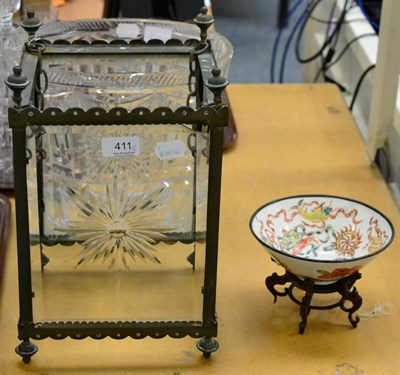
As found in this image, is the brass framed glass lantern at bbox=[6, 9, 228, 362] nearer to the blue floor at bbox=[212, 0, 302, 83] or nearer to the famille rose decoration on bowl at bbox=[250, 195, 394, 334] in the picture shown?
the famille rose decoration on bowl at bbox=[250, 195, 394, 334]

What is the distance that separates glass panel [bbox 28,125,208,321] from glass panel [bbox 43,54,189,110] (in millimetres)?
53

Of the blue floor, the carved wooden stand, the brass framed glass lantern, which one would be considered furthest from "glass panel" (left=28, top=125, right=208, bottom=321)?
the blue floor

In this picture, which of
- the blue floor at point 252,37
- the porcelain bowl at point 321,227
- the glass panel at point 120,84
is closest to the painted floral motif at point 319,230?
the porcelain bowl at point 321,227

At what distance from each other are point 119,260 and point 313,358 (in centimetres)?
27

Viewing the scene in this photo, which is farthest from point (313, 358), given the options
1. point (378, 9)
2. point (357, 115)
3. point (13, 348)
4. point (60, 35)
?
point (378, 9)

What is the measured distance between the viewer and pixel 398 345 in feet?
3.63

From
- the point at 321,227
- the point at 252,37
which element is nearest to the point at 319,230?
the point at 321,227


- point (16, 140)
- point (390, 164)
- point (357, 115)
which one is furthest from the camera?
point (357, 115)

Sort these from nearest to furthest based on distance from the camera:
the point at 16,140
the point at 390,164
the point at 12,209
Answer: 1. the point at 16,140
2. the point at 12,209
3. the point at 390,164

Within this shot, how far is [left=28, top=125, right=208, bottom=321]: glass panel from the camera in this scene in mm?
1088

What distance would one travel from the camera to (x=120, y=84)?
1.25 m

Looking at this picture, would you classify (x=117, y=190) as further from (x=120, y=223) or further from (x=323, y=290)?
(x=323, y=290)

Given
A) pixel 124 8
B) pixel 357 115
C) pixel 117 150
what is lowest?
pixel 357 115

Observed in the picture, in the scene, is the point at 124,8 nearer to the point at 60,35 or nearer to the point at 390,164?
the point at 60,35
